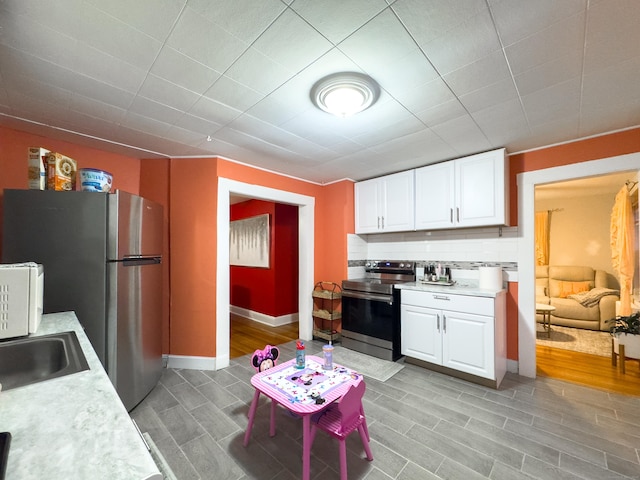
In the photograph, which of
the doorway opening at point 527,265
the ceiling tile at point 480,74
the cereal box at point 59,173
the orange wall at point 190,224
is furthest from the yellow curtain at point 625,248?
the cereal box at point 59,173

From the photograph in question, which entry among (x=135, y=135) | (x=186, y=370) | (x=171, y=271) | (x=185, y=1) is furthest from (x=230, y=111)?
(x=186, y=370)

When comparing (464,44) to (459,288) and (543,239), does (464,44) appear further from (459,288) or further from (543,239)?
(543,239)

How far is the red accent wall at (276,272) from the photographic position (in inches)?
190

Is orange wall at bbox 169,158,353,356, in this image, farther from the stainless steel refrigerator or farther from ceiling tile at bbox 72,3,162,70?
ceiling tile at bbox 72,3,162,70

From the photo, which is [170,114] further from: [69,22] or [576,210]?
[576,210]

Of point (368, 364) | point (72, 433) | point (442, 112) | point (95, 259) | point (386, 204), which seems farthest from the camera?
point (386, 204)

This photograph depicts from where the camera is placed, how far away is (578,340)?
156 inches

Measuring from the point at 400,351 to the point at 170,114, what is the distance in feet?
11.0

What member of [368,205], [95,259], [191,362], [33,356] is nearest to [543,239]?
[368,205]

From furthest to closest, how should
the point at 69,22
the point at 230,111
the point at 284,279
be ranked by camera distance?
1. the point at 284,279
2. the point at 230,111
3. the point at 69,22

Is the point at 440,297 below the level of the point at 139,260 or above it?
below

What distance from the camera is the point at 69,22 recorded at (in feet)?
4.24

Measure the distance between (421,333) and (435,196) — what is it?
1607 mm

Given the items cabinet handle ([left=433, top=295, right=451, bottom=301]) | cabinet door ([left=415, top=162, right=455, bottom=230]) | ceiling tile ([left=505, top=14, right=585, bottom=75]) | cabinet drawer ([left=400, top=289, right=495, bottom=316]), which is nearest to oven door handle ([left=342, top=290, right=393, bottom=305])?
cabinet drawer ([left=400, top=289, right=495, bottom=316])
